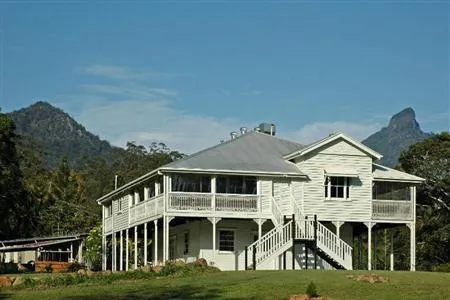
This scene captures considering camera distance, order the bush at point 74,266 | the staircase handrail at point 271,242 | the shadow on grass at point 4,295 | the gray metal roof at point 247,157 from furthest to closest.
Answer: the bush at point 74,266 < the gray metal roof at point 247,157 < the staircase handrail at point 271,242 < the shadow on grass at point 4,295

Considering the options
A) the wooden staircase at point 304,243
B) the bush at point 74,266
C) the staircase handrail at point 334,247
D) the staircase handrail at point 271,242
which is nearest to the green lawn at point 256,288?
the staircase handrail at point 271,242

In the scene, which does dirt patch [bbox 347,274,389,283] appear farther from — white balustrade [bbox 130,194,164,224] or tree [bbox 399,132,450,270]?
tree [bbox 399,132,450,270]

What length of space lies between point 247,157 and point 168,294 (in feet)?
69.7

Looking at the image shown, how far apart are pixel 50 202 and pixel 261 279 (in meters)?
62.5

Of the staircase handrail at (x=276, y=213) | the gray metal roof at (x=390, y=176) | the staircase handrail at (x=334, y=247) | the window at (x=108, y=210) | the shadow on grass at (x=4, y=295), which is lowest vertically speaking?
the shadow on grass at (x=4, y=295)

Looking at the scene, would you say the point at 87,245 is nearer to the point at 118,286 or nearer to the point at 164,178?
the point at 164,178

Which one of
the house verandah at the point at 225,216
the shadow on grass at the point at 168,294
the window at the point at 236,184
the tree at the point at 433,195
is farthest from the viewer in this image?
the tree at the point at 433,195

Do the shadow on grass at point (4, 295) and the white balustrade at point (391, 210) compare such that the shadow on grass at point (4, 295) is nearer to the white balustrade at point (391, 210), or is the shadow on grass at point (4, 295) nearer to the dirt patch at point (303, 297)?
the dirt patch at point (303, 297)

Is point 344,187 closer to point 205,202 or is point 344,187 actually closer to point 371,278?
point 205,202

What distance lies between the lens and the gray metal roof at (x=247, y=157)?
45.7m

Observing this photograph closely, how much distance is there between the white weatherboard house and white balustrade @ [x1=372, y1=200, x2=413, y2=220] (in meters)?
0.05

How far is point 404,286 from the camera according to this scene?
2894 cm

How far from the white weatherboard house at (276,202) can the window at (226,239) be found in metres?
0.05

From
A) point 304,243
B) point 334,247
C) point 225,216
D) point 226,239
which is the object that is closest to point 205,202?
point 225,216
